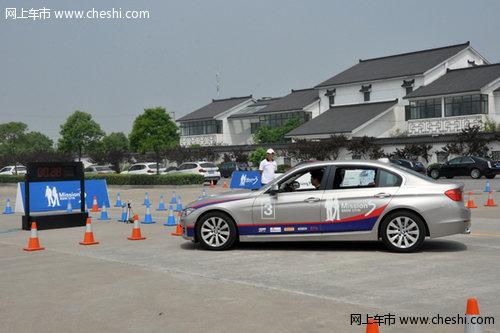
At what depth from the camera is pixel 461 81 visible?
54812 mm

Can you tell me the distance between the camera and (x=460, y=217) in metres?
9.59

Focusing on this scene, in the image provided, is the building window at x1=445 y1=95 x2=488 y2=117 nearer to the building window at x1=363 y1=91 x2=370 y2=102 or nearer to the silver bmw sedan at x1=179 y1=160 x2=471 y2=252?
the building window at x1=363 y1=91 x2=370 y2=102

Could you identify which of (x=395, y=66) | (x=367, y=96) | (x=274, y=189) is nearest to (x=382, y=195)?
(x=274, y=189)

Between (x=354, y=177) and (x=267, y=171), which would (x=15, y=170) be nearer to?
(x=267, y=171)

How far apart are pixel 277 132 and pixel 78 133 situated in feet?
76.1

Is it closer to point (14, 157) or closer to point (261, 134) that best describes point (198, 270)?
point (261, 134)

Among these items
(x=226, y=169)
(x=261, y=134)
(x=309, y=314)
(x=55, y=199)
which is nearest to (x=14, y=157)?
(x=261, y=134)

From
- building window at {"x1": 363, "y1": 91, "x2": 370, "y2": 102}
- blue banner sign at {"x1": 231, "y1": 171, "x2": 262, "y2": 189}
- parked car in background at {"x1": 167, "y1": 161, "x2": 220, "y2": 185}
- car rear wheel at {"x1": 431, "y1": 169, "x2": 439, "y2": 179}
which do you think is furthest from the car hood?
building window at {"x1": 363, "y1": 91, "x2": 370, "y2": 102}

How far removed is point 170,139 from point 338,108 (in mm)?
21802

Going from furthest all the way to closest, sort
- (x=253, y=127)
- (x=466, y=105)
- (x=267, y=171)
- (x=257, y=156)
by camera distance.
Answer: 1. (x=253, y=127)
2. (x=257, y=156)
3. (x=466, y=105)
4. (x=267, y=171)

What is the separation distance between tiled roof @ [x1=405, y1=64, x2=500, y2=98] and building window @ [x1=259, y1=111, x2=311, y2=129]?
54.1 feet

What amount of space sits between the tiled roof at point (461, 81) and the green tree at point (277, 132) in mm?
16639

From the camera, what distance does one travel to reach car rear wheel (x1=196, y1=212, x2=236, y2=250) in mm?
10391

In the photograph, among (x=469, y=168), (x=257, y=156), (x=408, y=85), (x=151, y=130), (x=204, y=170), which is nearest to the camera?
(x=469, y=168)
